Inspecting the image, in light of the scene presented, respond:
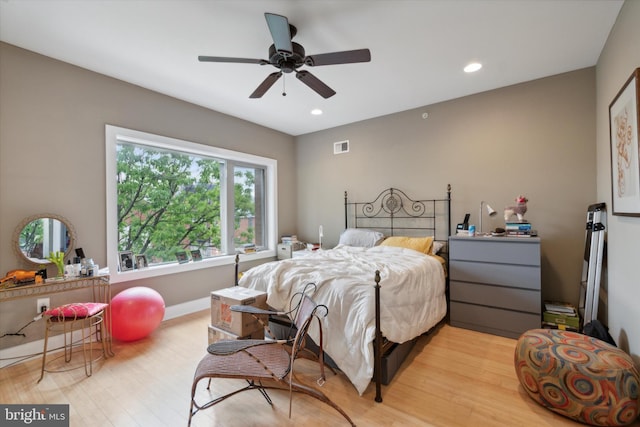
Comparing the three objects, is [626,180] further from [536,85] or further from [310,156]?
[310,156]

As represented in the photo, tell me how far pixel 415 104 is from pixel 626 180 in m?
2.43

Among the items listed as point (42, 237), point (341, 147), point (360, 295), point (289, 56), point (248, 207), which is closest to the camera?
point (360, 295)

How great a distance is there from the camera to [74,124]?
2.71 meters

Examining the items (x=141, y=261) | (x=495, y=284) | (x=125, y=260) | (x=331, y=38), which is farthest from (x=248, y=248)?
(x=495, y=284)

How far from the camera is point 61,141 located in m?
2.64

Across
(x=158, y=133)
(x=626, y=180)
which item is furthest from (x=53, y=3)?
(x=626, y=180)

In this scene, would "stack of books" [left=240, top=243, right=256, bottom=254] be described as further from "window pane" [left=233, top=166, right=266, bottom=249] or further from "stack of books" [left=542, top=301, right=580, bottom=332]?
"stack of books" [left=542, top=301, right=580, bottom=332]

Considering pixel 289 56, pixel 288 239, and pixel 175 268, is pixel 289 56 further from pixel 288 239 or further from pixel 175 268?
pixel 288 239

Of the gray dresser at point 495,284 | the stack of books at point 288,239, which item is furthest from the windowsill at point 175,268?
the gray dresser at point 495,284

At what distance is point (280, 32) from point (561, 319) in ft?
11.6

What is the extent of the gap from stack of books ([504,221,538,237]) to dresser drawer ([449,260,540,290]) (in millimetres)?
343

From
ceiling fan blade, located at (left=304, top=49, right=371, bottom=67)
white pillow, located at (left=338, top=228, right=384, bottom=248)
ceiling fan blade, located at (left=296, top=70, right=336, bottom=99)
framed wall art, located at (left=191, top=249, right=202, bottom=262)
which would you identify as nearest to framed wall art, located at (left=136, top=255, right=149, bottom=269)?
framed wall art, located at (left=191, top=249, right=202, bottom=262)

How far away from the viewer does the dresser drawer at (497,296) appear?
269 cm

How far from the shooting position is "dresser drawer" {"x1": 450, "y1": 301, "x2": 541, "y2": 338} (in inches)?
107
